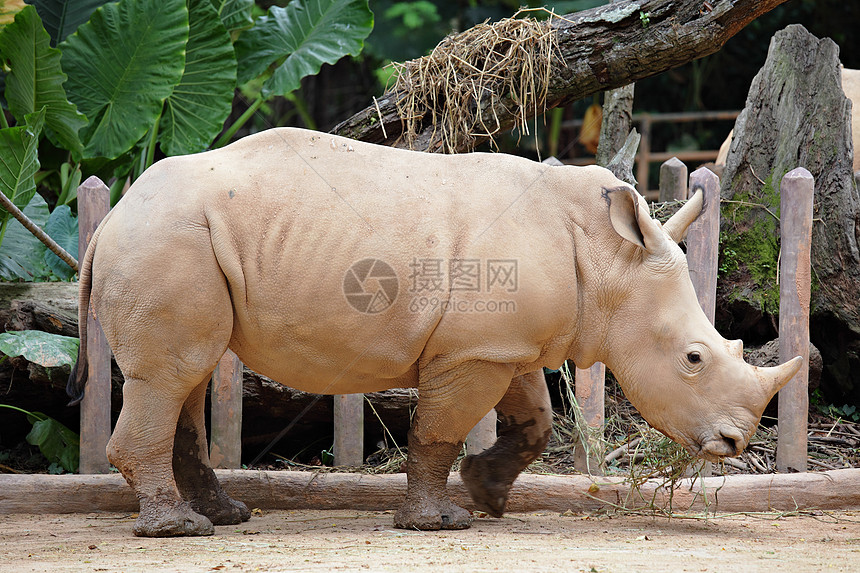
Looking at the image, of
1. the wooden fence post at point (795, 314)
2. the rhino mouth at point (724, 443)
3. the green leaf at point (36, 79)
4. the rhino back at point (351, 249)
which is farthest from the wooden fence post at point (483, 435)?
the green leaf at point (36, 79)

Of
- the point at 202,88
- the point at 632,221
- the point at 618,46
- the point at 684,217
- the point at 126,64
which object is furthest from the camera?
the point at 202,88

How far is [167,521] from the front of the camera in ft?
11.8

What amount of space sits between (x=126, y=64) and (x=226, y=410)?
267 cm

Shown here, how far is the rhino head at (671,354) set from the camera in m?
3.63

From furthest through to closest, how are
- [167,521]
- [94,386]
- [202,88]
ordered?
[202,88] → [94,386] → [167,521]

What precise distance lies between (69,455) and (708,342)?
3.42 meters

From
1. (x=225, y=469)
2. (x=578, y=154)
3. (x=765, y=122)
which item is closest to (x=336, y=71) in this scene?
(x=578, y=154)

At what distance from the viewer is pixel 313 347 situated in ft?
12.1

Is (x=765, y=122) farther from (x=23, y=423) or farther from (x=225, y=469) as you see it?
(x=23, y=423)

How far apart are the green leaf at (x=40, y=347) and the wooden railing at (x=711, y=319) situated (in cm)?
27

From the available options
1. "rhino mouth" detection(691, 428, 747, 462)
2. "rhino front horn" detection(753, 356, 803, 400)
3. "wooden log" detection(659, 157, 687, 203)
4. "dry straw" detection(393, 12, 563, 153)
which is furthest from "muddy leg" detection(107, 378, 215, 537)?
"wooden log" detection(659, 157, 687, 203)

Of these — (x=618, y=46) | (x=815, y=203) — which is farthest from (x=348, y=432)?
(x=815, y=203)

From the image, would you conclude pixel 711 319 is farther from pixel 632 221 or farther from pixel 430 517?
pixel 430 517

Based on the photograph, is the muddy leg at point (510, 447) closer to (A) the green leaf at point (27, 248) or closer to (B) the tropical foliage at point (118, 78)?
Answer: (B) the tropical foliage at point (118, 78)
